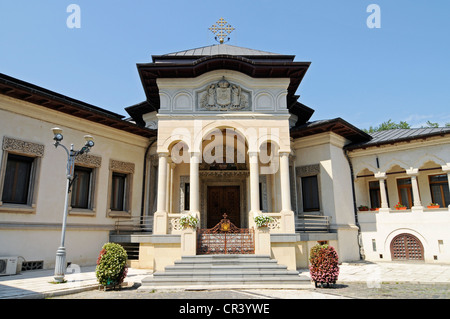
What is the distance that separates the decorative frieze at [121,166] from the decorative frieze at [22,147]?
2.78 meters

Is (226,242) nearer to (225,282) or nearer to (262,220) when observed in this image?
(262,220)

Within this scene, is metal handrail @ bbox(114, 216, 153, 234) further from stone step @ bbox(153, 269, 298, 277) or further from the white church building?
stone step @ bbox(153, 269, 298, 277)

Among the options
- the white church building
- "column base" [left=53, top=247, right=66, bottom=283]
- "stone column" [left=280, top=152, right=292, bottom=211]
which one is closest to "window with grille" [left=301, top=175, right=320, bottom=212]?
the white church building

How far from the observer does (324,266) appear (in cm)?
766

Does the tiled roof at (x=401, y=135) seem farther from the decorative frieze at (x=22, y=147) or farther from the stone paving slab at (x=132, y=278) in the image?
the decorative frieze at (x=22, y=147)

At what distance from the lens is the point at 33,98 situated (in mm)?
10328

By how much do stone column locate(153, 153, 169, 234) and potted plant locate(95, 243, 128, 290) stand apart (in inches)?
103

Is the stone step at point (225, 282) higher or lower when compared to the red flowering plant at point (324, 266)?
lower

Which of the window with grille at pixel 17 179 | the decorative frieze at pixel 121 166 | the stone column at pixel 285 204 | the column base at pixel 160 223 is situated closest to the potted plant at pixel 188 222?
the column base at pixel 160 223

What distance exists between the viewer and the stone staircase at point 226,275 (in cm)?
811

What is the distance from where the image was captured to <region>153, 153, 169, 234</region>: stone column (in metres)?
10.5

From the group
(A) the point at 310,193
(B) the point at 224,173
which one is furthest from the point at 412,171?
(B) the point at 224,173
